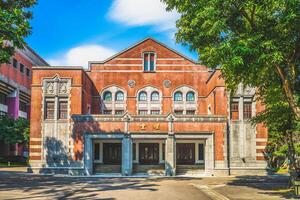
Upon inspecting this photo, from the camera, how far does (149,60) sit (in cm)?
4656

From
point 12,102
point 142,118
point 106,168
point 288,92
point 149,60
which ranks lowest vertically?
point 106,168

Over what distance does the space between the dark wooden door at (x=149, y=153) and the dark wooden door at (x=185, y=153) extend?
213 centimetres

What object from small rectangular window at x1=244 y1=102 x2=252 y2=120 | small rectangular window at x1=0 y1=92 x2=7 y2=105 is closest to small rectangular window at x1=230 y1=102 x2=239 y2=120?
small rectangular window at x1=244 y1=102 x2=252 y2=120

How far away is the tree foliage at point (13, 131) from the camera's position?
50531 millimetres

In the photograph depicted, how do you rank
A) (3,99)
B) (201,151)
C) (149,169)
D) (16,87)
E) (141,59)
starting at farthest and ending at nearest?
(16,87), (3,99), (141,59), (201,151), (149,169)

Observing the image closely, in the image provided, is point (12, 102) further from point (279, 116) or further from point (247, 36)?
point (247, 36)

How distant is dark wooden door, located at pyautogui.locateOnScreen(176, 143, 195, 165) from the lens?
4106 centimetres

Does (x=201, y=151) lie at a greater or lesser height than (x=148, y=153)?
greater

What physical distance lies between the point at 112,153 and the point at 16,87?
79.1ft

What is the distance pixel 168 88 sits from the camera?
151 ft

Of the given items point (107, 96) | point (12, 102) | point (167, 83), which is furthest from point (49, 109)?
point (12, 102)

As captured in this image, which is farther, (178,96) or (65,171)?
(178,96)

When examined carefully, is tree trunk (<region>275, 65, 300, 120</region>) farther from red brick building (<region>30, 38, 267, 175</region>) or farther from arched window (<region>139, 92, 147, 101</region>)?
arched window (<region>139, 92, 147, 101</region>)

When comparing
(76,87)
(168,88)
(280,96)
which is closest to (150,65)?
(168,88)
